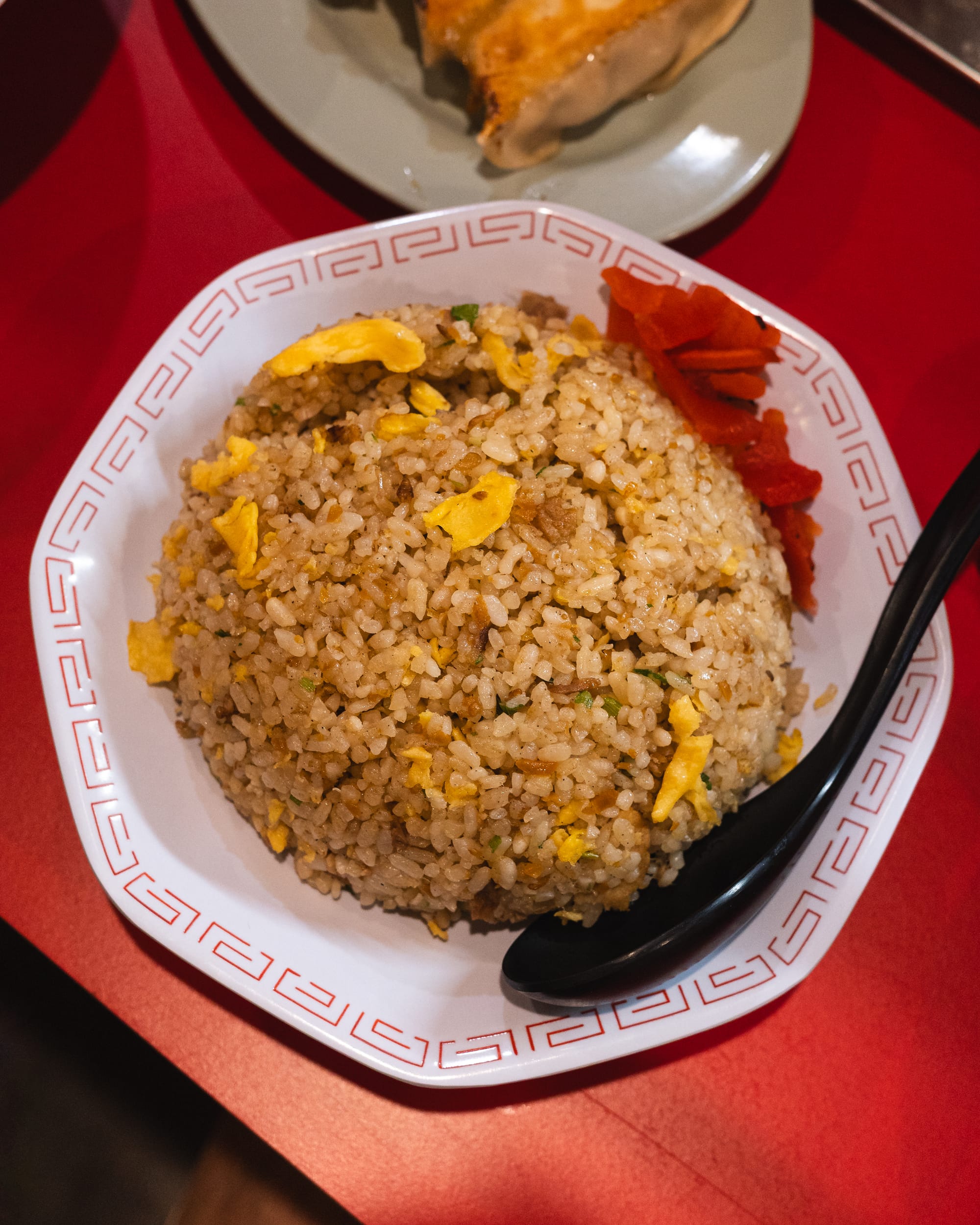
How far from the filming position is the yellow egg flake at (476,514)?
3.98 feet

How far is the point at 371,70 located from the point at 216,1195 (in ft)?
8.11

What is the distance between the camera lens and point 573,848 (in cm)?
120

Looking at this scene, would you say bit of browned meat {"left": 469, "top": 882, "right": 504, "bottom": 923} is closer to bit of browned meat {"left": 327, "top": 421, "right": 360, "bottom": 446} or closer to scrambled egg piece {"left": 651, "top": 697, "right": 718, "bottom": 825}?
scrambled egg piece {"left": 651, "top": 697, "right": 718, "bottom": 825}

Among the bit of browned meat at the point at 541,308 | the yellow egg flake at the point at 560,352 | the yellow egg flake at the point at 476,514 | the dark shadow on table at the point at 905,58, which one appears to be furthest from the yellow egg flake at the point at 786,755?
the dark shadow on table at the point at 905,58

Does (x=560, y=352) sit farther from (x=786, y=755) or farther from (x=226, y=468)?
(x=786, y=755)

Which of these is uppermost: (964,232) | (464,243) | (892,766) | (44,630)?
(964,232)

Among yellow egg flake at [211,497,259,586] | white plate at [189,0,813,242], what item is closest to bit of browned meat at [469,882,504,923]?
yellow egg flake at [211,497,259,586]

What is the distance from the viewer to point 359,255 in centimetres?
146

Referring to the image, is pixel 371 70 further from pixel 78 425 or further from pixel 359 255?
pixel 78 425

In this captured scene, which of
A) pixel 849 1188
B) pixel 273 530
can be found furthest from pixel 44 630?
pixel 849 1188

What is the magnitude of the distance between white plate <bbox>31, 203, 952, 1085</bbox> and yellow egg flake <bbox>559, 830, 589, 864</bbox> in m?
0.25

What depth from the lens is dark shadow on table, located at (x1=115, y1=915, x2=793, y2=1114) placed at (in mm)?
1437

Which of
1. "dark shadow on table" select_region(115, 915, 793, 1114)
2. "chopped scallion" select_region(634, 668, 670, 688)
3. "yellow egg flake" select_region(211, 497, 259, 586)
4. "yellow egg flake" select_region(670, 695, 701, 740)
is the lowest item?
"dark shadow on table" select_region(115, 915, 793, 1114)

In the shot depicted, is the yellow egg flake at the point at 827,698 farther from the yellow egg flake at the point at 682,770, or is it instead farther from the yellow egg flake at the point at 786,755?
the yellow egg flake at the point at 682,770
